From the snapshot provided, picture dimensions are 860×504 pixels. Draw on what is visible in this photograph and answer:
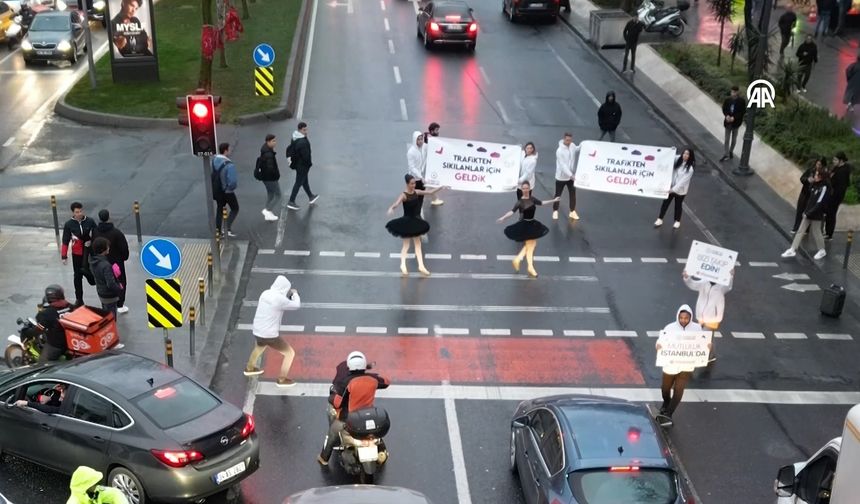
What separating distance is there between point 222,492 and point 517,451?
3.32 metres

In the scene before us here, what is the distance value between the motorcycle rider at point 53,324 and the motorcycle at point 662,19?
27.1m

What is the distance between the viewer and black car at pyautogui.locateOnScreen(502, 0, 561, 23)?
40.0 m

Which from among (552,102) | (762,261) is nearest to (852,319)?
(762,261)

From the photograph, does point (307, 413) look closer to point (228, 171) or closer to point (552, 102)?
point (228, 171)

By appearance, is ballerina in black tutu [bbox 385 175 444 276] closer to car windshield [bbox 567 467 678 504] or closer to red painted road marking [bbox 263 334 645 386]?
red painted road marking [bbox 263 334 645 386]

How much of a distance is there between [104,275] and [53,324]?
1481 millimetres

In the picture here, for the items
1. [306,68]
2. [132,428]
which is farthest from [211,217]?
[306,68]

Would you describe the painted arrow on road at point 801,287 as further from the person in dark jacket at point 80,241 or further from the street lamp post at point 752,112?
the person in dark jacket at point 80,241

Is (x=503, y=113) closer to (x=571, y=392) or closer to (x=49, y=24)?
(x=571, y=392)

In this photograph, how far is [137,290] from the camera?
16781 millimetres

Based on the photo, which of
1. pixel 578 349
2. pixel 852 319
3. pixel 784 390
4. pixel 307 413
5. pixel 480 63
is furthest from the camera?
pixel 480 63

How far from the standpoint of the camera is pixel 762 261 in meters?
19.2

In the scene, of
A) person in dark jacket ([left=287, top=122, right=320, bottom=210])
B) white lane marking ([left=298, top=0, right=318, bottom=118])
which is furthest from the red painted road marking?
white lane marking ([left=298, top=0, right=318, bottom=118])

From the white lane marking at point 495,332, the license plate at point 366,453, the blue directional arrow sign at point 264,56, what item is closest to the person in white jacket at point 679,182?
the white lane marking at point 495,332
